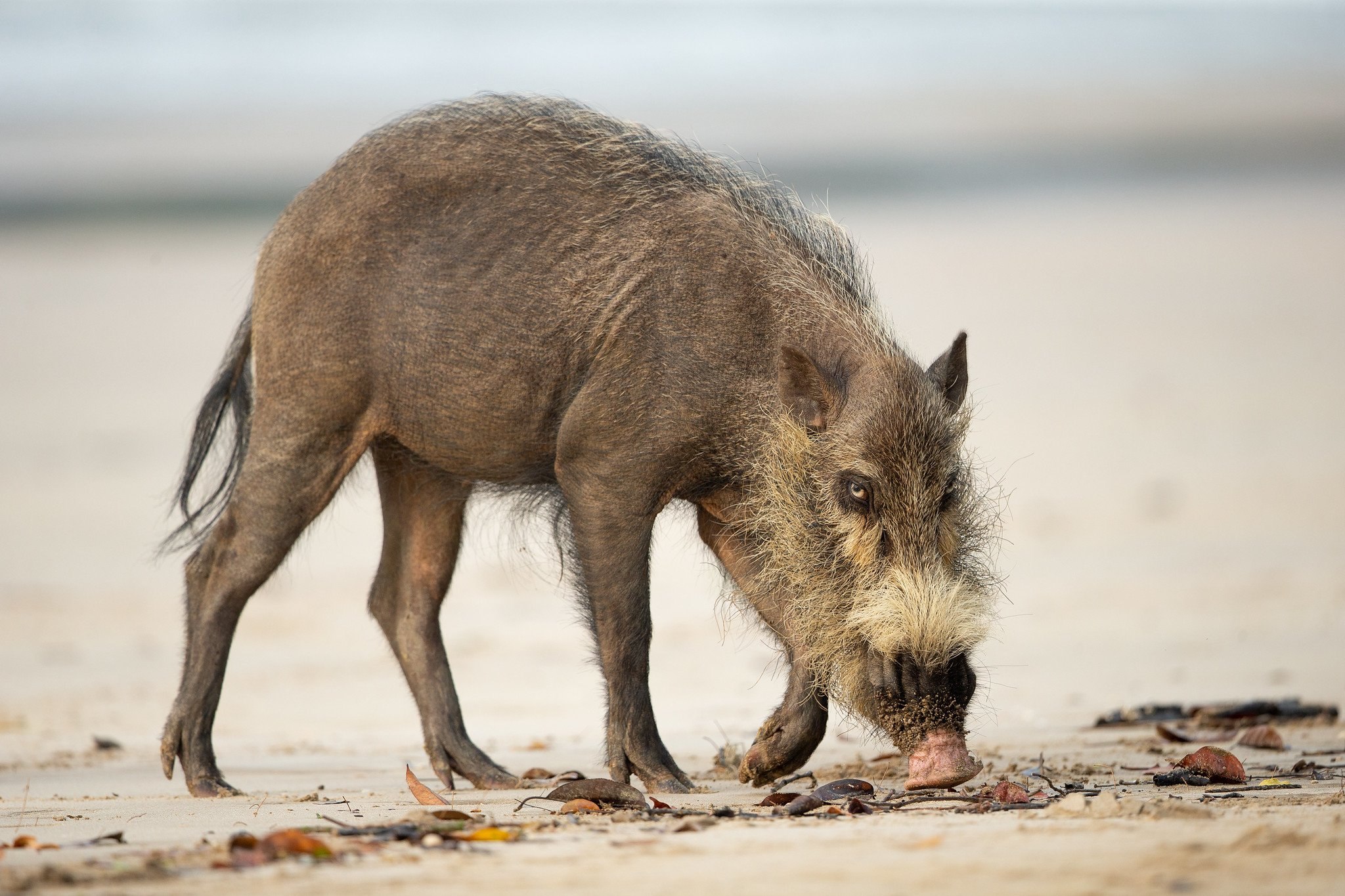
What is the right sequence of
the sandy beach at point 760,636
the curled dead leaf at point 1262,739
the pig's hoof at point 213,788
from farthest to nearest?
1. the curled dead leaf at point 1262,739
2. the pig's hoof at point 213,788
3. the sandy beach at point 760,636

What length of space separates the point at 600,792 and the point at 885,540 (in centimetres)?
127

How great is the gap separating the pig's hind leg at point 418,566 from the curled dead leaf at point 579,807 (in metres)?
1.72

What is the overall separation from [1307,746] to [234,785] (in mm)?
4105

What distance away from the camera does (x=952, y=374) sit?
598cm

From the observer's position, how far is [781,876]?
151 inches

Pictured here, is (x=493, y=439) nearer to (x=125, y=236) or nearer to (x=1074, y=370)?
(x=1074, y=370)

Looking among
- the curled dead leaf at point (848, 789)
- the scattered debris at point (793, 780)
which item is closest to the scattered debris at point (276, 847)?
the curled dead leaf at point (848, 789)

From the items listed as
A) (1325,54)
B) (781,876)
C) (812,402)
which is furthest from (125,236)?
(1325,54)

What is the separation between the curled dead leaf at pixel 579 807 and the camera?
199 inches

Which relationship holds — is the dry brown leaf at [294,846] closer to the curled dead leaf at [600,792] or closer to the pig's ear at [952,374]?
the curled dead leaf at [600,792]

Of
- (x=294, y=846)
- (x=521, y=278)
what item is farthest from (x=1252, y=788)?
(x=521, y=278)

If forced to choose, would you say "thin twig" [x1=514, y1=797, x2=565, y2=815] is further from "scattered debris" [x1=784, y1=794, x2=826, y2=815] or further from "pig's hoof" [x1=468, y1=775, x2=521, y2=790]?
"pig's hoof" [x1=468, y1=775, x2=521, y2=790]

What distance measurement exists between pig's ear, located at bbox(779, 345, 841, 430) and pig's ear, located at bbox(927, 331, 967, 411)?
16.0 inches

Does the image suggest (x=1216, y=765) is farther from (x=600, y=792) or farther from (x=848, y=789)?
(x=600, y=792)
